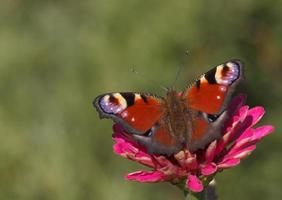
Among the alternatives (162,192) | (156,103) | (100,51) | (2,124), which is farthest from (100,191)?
(156,103)

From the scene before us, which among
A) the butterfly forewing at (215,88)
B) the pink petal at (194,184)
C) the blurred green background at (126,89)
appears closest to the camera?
the pink petal at (194,184)

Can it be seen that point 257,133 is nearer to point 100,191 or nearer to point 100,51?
point 100,191

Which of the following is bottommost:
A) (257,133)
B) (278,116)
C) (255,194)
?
(255,194)

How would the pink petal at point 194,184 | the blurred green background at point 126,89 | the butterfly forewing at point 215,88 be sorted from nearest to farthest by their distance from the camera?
the pink petal at point 194,184, the butterfly forewing at point 215,88, the blurred green background at point 126,89

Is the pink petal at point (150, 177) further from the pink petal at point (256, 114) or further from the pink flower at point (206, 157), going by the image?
the pink petal at point (256, 114)

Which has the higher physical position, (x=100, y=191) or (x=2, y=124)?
(x=2, y=124)

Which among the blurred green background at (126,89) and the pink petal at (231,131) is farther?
the blurred green background at (126,89)

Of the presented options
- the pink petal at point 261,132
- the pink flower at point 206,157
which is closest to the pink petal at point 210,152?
the pink flower at point 206,157

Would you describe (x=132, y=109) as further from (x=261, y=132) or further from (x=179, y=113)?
(x=261, y=132)

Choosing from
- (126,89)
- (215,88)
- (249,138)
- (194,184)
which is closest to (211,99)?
(215,88)
